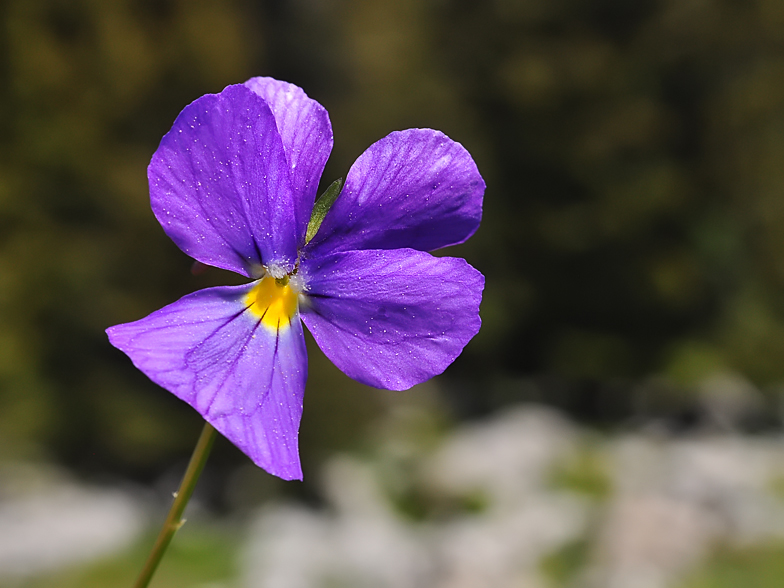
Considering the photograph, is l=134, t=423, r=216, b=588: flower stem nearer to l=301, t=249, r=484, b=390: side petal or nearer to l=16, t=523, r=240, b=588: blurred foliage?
l=301, t=249, r=484, b=390: side petal

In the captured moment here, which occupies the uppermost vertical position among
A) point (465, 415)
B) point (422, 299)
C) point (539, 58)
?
point (539, 58)

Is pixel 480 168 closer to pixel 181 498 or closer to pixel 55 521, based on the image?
pixel 55 521

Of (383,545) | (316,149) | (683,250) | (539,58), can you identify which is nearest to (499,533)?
(383,545)

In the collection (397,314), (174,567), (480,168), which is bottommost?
(397,314)

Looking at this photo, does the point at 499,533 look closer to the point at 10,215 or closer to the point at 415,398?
the point at 415,398

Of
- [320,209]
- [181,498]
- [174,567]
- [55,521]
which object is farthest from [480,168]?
[181,498]

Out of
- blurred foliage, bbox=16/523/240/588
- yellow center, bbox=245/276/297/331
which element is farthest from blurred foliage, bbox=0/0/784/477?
yellow center, bbox=245/276/297/331

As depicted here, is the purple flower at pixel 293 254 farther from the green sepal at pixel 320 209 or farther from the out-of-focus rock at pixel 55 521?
the out-of-focus rock at pixel 55 521

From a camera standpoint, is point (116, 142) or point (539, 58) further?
point (539, 58)
